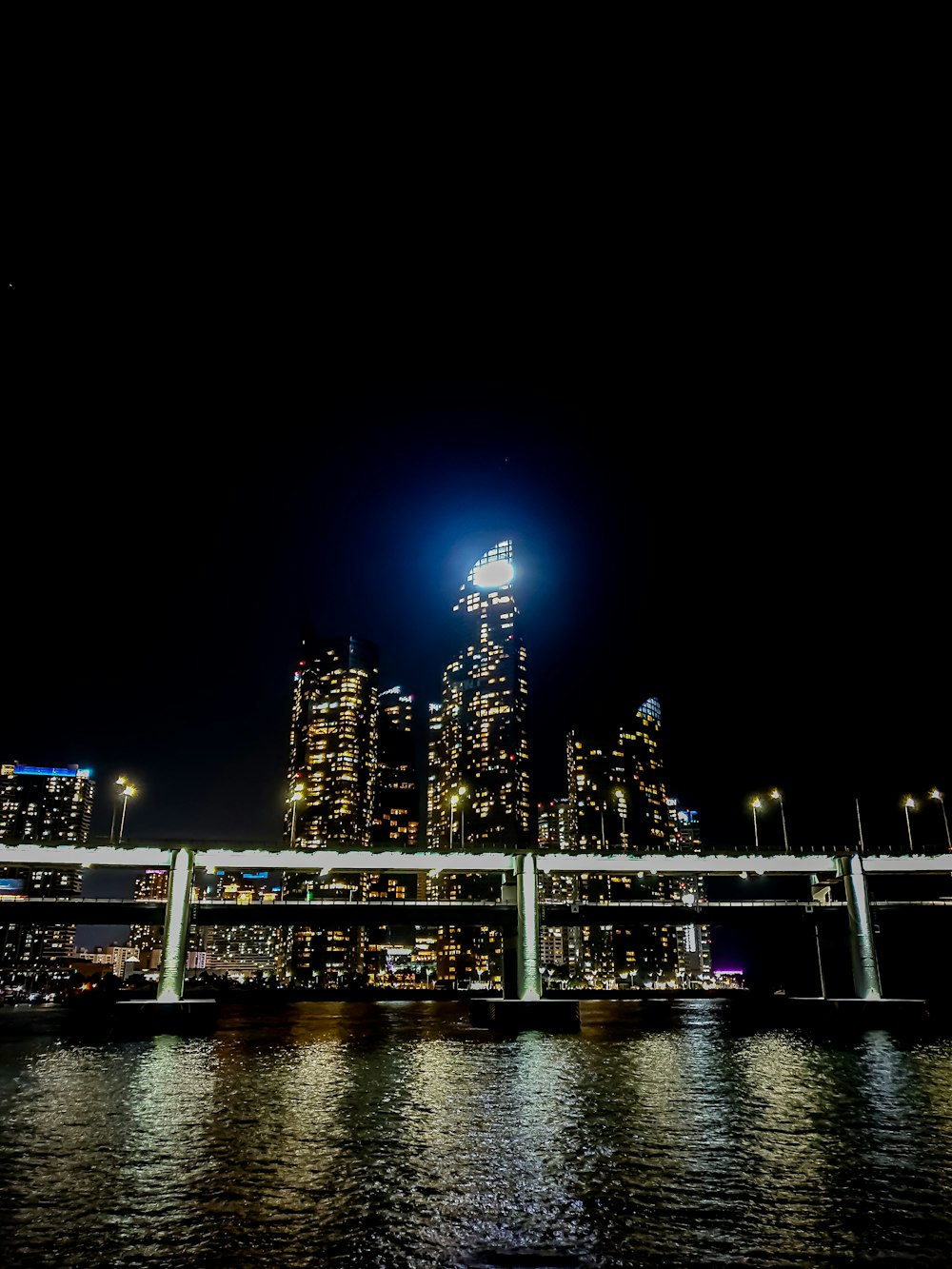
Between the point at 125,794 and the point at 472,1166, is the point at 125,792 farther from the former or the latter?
the point at 472,1166

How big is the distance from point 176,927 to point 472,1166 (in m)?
56.1

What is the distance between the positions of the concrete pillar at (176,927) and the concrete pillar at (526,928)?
2733 centimetres

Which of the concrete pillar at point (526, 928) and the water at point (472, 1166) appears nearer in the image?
the water at point (472, 1166)

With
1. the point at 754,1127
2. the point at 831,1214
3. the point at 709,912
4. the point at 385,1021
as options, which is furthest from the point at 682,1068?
the point at 709,912

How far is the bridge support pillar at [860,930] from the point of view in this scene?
75.2 m

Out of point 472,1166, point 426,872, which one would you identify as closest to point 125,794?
point 426,872

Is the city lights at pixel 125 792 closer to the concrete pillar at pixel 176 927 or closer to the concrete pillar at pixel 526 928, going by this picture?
the concrete pillar at pixel 176 927

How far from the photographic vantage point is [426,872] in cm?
8512

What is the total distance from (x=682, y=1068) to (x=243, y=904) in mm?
74452

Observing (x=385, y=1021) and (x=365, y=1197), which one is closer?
(x=365, y=1197)

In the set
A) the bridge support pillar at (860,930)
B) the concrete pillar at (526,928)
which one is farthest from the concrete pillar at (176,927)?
the bridge support pillar at (860,930)

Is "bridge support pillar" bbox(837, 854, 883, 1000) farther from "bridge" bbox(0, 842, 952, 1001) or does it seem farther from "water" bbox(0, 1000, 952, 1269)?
"water" bbox(0, 1000, 952, 1269)

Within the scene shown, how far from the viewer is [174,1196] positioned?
15445 mm

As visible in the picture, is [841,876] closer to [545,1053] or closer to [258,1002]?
[545,1053]
